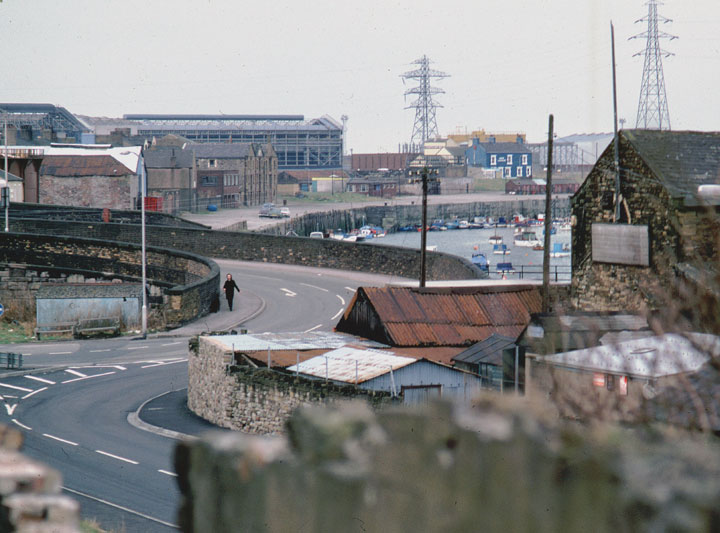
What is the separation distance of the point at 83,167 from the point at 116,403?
2399 inches

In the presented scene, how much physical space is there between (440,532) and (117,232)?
5525cm

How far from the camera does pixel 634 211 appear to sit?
2461 cm

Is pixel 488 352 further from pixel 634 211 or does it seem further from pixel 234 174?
pixel 234 174

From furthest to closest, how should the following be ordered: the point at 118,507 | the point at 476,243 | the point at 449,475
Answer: the point at 476,243
the point at 118,507
the point at 449,475

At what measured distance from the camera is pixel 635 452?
98.7 inches

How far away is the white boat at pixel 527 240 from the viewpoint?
129m

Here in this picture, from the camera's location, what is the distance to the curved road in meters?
15.5

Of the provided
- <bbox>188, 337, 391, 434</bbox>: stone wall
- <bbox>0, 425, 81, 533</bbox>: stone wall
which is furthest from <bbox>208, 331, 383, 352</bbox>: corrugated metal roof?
<bbox>0, 425, 81, 533</bbox>: stone wall

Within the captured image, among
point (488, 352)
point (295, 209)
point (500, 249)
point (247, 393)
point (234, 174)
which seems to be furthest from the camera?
point (295, 209)

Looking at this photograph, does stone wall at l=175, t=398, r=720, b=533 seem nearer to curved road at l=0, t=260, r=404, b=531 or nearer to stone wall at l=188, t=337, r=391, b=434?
curved road at l=0, t=260, r=404, b=531

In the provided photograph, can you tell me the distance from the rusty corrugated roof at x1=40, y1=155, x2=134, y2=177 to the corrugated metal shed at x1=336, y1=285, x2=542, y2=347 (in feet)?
192

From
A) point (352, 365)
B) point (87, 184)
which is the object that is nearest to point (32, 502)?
point (352, 365)

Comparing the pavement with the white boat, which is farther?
the white boat

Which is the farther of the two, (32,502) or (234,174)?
(234,174)
